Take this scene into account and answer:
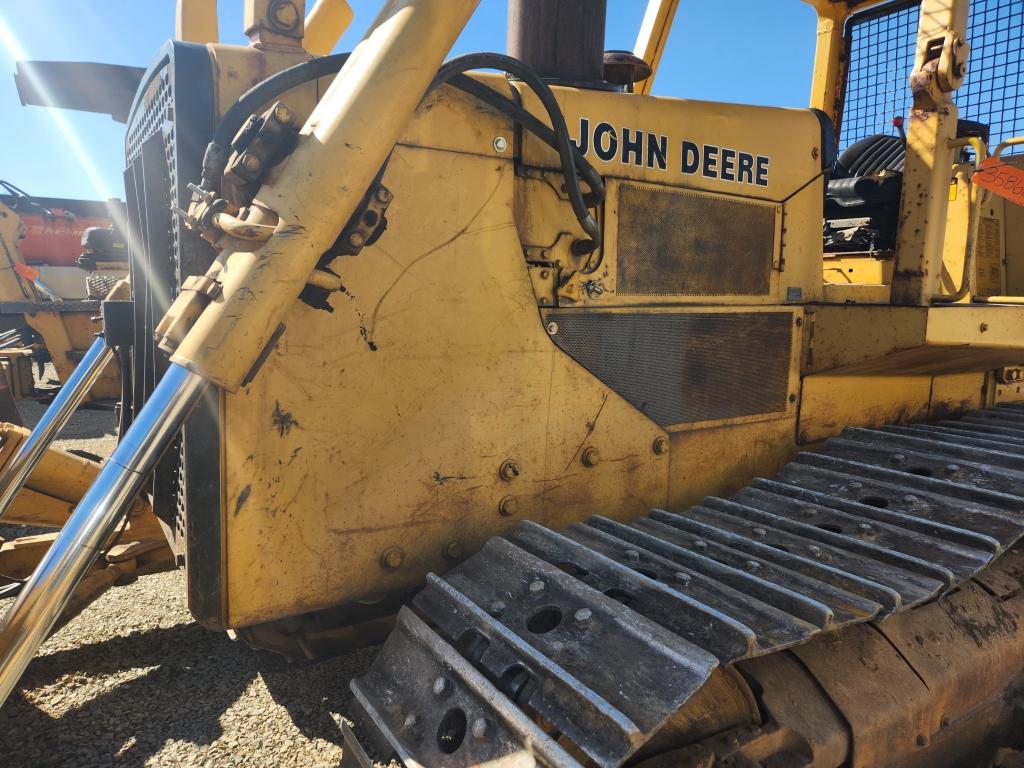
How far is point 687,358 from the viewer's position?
2.29 meters

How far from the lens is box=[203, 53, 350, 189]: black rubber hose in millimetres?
1497

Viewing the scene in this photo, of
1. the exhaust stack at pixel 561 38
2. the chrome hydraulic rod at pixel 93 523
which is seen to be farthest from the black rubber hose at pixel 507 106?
the chrome hydraulic rod at pixel 93 523

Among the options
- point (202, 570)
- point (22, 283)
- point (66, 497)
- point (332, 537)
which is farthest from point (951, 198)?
point (22, 283)

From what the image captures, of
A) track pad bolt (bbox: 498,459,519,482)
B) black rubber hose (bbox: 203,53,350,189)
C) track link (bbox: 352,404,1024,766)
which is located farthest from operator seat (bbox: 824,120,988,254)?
black rubber hose (bbox: 203,53,350,189)

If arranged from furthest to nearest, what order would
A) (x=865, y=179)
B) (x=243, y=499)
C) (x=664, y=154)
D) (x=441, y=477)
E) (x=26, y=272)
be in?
1. (x=26, y=272)
2. (x=865, y=179)
3. (x=664, y=154)
4. (x=441, y=477)
5. (x=243, y=499)

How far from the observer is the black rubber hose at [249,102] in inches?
58.9

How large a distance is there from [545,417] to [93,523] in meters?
1.11

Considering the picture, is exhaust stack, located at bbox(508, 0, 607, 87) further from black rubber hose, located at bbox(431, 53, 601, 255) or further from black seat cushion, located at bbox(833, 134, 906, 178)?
black seat cushion, located at bbox(833, 134, 906, 178)

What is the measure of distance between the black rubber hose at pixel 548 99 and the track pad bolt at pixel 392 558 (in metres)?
0.94

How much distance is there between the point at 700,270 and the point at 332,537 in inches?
51.8

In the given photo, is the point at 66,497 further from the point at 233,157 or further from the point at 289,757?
the point at 233,157

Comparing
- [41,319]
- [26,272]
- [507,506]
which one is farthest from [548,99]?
[26,272]

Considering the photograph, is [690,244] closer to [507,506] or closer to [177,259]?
[507,506]

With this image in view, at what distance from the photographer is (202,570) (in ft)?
5.50
